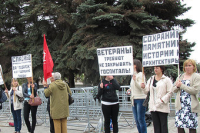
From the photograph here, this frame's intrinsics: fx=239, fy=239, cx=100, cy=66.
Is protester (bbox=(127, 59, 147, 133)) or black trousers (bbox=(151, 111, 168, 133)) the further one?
protester (bbox=(127, 59, 147, 133))

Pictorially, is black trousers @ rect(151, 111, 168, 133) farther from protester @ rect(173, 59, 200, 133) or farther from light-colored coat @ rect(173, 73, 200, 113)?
light-colored coat @ rect(173, 73, 200, 113)

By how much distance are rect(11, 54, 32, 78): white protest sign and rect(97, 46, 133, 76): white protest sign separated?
8.57ft

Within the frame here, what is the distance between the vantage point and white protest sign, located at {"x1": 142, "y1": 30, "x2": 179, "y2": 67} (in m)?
5.29

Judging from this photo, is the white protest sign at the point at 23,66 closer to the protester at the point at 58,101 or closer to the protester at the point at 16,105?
the protester at the point at 16,105

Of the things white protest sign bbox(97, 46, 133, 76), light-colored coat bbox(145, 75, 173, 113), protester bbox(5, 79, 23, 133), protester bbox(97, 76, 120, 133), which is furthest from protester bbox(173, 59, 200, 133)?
protester bbox(5, 79, 23, 133)

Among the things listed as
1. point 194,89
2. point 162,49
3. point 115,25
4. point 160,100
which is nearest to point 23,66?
point 162,49

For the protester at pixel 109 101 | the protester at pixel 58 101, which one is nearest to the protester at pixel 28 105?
the protester at pixel 58 101

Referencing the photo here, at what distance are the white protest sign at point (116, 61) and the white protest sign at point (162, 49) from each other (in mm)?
791

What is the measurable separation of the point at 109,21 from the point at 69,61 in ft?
11.8

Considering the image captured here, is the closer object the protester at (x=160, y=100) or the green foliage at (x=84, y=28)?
the protester at (x=160, y=100)

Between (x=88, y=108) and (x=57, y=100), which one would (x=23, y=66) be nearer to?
(x=57, y=100)

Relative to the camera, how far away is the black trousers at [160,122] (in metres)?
5.16

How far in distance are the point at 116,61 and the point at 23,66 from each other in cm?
340

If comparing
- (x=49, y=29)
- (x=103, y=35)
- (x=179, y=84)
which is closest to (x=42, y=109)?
(x=103, y=35)
